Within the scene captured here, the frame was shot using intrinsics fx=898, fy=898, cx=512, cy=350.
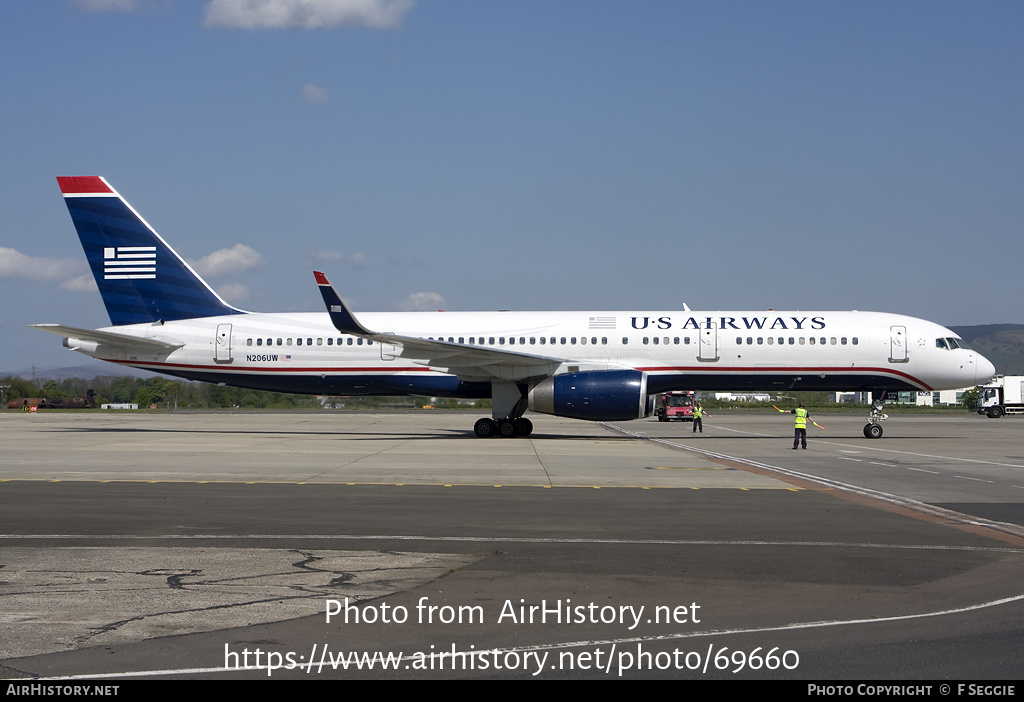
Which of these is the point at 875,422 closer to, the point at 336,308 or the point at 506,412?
the point at 506,412

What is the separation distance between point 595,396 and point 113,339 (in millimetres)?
16321

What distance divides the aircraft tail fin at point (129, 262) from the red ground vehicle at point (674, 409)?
24913mm

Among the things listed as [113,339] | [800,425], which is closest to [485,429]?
[800,425]

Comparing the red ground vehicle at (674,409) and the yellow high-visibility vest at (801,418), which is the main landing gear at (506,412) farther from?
the red ground vehicle at (674,409)

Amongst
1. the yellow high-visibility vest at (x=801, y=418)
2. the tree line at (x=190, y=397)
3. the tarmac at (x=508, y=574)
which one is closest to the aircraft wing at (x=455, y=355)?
the yellow high-visibility vest at (x=801, y=418)

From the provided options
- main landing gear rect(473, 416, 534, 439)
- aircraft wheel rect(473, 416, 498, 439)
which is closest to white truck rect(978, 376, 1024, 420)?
main landing gear rect(473, 416, 534, 439)

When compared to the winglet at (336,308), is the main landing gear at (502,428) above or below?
below

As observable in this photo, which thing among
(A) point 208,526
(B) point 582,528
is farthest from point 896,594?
(A) point 208,526

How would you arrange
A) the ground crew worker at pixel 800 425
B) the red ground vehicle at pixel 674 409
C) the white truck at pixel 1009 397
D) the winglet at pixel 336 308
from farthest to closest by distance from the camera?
the white truck at pixel 1009 397, the red ground vehicle at pixel 674 409, the winglet at pixel 336 308, the ground crew worker at pixel 800 425

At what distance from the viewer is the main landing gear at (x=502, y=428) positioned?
28.9 meters
